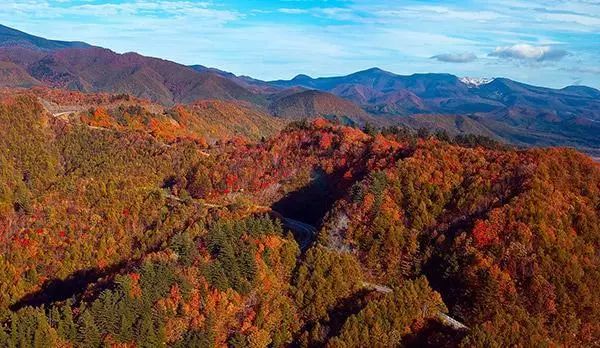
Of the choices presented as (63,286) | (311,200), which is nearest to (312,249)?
(311,200)

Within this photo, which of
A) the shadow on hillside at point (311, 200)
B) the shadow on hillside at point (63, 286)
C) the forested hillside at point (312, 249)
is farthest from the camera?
the shadow on hillside at point (311, 200)

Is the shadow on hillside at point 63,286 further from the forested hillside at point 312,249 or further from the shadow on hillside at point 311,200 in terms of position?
the shadow on hillside at point 311,200

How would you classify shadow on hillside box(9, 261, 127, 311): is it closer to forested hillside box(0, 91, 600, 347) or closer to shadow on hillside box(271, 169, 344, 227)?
forested hillside box(0, 91, 600, 347)

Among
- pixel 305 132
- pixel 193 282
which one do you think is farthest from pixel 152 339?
pixel 305 132

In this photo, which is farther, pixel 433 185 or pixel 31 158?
pixel 31 158

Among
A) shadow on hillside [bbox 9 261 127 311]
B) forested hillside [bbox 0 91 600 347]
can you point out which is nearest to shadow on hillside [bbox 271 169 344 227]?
forested hillside [bbox 0 91 600 347]

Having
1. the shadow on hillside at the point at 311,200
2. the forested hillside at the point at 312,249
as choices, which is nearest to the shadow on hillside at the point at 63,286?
the forested hillside at the point at 312,249

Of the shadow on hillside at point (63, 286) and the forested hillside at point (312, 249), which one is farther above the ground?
the forested hillside at point (312, 249)

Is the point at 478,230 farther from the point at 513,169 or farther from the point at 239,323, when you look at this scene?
the point at 239,323

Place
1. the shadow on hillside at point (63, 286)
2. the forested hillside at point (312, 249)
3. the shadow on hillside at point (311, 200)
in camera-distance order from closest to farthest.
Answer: the forested hillside at point (312, 249), the shadow on hillside at point (63, 286), the shadow on hillside at point (311, 200)
